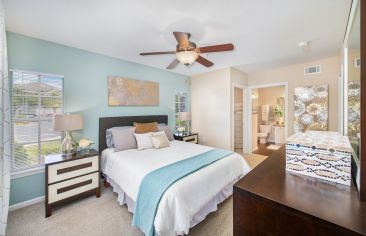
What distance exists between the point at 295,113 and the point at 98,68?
179 inches

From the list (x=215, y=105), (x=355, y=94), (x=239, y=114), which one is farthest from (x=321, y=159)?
(x=239, y=114)

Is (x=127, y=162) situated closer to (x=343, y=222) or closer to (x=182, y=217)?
(x=182, y=217)

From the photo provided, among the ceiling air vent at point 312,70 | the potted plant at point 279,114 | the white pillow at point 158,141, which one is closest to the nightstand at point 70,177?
the white pillow at point 158,141

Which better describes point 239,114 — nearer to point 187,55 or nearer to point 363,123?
point 187,55

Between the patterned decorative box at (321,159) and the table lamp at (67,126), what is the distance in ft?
8.85

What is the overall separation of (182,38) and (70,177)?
246 cm

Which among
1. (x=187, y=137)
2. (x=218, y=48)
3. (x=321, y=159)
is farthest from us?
(x=187, y=137)

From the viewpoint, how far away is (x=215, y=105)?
443cm

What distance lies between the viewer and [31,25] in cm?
214

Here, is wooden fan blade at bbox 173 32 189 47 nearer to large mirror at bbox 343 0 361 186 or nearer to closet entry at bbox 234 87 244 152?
large mirror at bbox 343 0 361 186

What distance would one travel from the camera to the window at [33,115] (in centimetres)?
234

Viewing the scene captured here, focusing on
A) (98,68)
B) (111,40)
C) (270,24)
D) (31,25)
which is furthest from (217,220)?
(31,25)

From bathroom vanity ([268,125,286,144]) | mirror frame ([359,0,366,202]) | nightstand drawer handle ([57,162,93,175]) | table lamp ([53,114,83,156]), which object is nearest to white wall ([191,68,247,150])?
bathroom vanity ([268,125,286,144])

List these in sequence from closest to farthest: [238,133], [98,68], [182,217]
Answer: [182,217] → [98,68] → [238,133]
